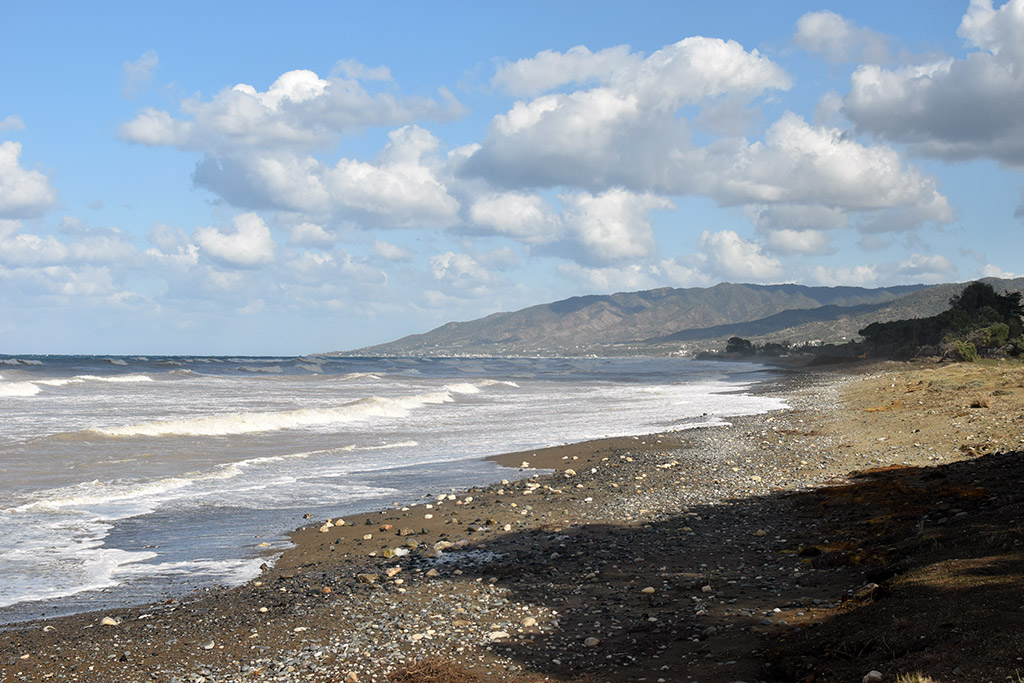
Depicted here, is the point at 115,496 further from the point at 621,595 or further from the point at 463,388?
the point at 463,388

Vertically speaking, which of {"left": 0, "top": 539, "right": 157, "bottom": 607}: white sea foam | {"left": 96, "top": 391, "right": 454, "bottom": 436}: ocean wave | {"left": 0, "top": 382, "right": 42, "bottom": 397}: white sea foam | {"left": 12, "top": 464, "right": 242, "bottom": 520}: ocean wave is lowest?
{"left": 0, "top": 539, "right": 157, "bottom": 607}: white sea foam

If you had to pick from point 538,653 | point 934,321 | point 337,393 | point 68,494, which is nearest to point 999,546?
point 538,653

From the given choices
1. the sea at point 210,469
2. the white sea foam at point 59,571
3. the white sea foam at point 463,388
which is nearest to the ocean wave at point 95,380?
the sea at point 210,469

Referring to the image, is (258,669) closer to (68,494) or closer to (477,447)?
(68,494)

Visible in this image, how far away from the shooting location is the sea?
37.7 feet

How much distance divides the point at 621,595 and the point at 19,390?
5245cm

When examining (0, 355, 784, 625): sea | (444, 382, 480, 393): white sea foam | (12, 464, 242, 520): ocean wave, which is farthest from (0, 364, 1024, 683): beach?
(444, 382, 480, 393): white sea foam

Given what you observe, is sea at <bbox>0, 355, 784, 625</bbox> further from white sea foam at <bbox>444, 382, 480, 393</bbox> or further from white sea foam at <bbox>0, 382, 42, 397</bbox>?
white sea foam at <bbox>444, 382, 480, 393</bbox>

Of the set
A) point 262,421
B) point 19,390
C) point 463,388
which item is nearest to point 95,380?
point 19,390

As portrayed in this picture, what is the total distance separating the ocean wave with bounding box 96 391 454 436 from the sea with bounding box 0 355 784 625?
9cm

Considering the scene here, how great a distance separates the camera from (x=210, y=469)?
67.8ft

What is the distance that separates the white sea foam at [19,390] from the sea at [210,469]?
1901 millimetres

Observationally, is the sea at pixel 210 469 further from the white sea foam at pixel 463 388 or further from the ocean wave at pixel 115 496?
the white sea foam at pixel 463 388

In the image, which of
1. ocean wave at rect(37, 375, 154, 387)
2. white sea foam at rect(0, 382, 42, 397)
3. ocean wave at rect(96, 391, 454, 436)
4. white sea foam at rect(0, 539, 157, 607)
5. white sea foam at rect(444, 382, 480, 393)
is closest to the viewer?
white sea foam at rect(0, 539, 157, 607)
